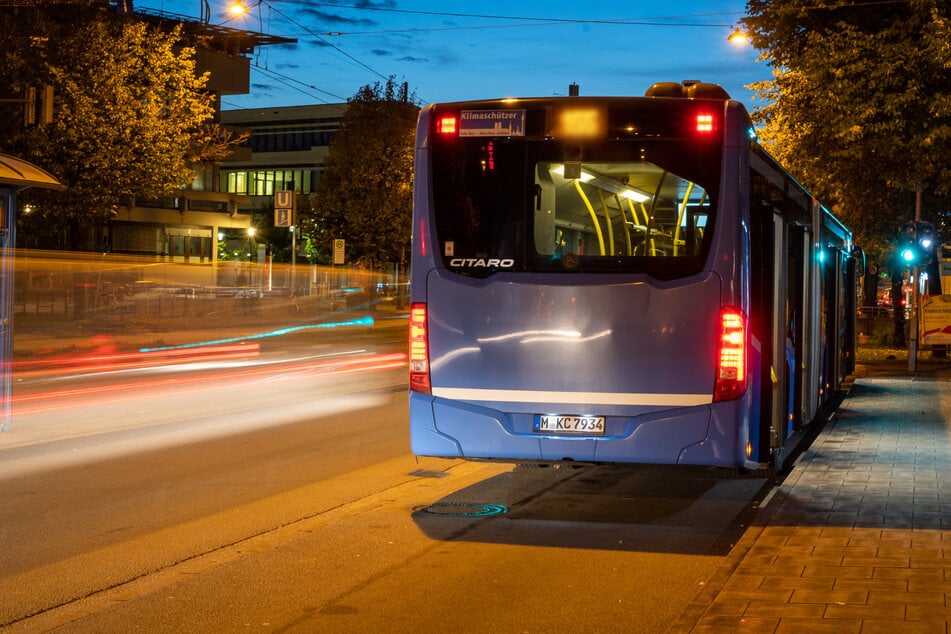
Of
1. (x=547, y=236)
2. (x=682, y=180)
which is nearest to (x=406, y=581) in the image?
(x=547, y=236)

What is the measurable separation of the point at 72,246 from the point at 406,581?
108 ft

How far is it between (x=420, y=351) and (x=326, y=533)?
1482 millimetres

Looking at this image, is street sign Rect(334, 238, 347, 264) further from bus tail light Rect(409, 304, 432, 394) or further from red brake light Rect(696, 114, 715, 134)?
red brake light Rect(696, 114, 715, 134)

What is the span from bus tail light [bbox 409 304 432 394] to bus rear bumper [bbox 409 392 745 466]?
8 cm

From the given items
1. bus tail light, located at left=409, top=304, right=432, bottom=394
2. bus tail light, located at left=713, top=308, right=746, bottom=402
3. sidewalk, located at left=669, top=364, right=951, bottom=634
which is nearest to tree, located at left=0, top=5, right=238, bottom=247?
sidewalk, located at left=669, top=364, right=951, bottom=634

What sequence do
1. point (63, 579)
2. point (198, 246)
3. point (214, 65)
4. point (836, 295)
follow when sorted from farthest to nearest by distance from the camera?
1. point (198, 246)
2. point (214, 65)
3. point (836, 295)
4. point (63, 579)

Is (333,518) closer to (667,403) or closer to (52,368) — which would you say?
(667,403)

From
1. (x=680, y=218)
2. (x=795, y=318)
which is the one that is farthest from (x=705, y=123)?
(x=795, y=318)

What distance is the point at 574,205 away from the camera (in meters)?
8.51

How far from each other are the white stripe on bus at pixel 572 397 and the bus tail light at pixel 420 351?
0.37 feet

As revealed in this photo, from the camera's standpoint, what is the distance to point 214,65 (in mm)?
58312

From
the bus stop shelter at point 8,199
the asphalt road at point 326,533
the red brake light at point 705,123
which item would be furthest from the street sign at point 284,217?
the red brake light at point 705,123

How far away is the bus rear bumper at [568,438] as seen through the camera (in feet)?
27.0

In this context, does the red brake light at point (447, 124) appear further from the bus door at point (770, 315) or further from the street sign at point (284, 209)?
the street sign at point (284, 209)
